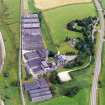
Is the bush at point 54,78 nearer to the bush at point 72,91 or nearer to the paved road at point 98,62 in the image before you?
the bush at point 72,91

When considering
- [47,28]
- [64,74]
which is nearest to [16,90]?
[64,74]

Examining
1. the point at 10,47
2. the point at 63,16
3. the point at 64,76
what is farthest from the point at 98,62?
the point at 63,16

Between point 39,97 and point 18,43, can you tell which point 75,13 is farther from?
point 39,97

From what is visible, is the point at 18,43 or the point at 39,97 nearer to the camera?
the point at 39,97

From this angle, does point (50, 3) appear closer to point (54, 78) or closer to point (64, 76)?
point (64, 76)

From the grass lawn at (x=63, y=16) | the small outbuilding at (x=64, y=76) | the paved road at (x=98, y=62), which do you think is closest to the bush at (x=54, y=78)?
the small outbuilding at (x=64, y=76)

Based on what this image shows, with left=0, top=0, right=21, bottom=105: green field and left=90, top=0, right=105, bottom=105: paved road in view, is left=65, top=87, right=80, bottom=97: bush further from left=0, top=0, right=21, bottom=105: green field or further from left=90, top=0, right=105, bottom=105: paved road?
left=0, top=0, right=21, bottom=105: green field
